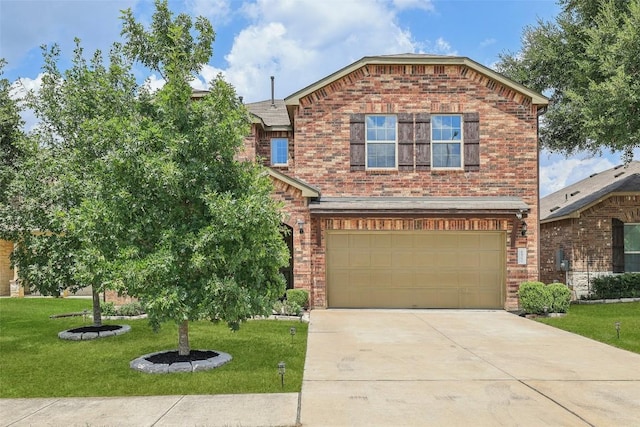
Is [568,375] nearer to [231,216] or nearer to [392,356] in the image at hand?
[392,356]

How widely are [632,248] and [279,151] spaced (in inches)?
561

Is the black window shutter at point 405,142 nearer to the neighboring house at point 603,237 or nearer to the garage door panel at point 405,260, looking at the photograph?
the garage door panel at point 405,260

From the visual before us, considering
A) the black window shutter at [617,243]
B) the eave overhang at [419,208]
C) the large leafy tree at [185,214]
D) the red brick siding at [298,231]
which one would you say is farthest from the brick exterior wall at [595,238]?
the large leafy tree at [185,214]

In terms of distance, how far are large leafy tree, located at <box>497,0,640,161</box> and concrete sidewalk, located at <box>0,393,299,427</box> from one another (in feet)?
52.5

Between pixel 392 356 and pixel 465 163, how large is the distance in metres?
9.22

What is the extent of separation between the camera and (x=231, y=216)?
27.7 feet

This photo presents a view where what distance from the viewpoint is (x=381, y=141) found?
17.4 metres

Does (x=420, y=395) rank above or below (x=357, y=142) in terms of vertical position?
below

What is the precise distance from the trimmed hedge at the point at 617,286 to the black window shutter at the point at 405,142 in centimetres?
903

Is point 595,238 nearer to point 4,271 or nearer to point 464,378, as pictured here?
point 464,378

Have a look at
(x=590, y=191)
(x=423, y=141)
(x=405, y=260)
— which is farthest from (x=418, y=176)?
(x=590, y=191)

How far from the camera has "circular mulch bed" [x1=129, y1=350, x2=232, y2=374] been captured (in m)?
8.85

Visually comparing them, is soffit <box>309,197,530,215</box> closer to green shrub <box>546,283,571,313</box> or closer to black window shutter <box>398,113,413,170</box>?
black window shutter <box>398,113,413,170</box>


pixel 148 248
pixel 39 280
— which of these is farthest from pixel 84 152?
pixel 148 248
